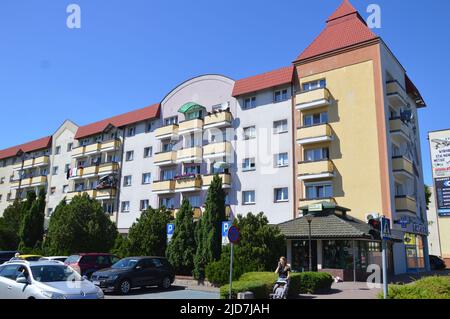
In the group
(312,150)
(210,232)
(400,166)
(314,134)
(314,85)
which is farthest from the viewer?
(314,85)

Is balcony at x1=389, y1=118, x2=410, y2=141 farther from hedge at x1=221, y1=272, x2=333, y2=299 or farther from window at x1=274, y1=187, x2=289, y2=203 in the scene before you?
hedge at x1=221, y1=272, x2=333, y2=299

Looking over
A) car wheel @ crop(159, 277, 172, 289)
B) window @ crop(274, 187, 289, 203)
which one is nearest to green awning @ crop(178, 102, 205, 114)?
window @ crop(274, 187, 289, 203)

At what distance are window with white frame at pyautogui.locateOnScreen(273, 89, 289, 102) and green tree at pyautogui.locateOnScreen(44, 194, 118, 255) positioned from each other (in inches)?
695

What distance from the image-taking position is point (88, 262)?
885 inches

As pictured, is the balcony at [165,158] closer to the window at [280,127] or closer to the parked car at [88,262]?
the window at [280,127]

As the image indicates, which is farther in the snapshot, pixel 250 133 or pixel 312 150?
Result: pixel 250 133

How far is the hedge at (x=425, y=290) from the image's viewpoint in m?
10.4

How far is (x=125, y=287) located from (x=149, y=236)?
8.82m

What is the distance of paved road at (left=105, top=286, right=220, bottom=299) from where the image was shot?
18.2 m

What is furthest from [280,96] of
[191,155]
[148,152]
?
[148,152]

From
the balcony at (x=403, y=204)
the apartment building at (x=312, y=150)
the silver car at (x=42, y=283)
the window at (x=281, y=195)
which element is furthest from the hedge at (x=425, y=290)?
the window at (x=281, y=195)

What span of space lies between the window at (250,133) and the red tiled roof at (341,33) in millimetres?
6932

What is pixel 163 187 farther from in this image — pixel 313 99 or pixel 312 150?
pixel 313 99
